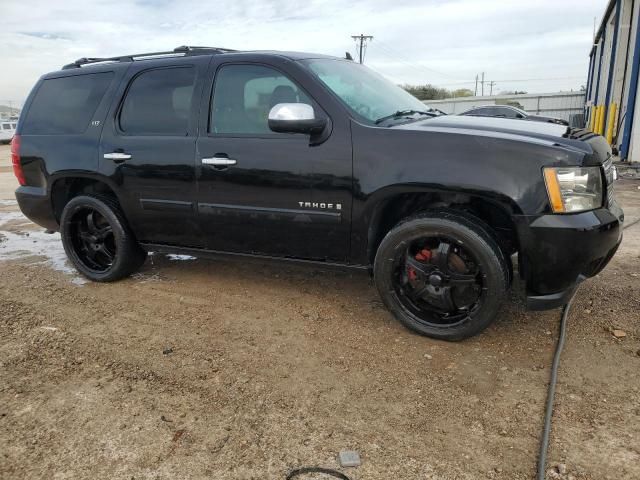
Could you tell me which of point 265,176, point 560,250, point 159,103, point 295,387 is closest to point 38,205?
point 159,103

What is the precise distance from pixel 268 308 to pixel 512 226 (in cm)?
188

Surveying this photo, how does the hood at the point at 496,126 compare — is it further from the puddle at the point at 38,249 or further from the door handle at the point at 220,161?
the puddle at the point at 38,249

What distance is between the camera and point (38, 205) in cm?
464

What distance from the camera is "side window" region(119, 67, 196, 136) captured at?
3912 millimetres

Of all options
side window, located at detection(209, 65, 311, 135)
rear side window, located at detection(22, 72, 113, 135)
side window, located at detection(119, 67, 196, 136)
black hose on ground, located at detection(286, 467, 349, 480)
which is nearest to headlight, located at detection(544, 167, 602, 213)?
side window, located at detection(209, 65, 311, 135)

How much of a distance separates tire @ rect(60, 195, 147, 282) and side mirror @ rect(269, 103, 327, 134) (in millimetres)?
1892

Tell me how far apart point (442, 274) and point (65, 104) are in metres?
3.61

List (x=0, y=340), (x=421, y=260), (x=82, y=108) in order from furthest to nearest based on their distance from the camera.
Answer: (x=82, y=108)
(x=0, y=340)
(x=421, y=260)

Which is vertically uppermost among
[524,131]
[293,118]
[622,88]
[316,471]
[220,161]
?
[622,88]

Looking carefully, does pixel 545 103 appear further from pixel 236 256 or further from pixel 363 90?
pixel 236 256

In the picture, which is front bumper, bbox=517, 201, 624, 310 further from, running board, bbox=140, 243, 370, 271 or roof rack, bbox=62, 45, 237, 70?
roof rack, bbox=62, 45, 237, 70

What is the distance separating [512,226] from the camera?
3.04 metres

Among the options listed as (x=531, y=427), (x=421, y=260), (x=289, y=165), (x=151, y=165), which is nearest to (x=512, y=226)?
(x=421, y=260)

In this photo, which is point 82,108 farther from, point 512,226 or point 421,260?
point 512,226
